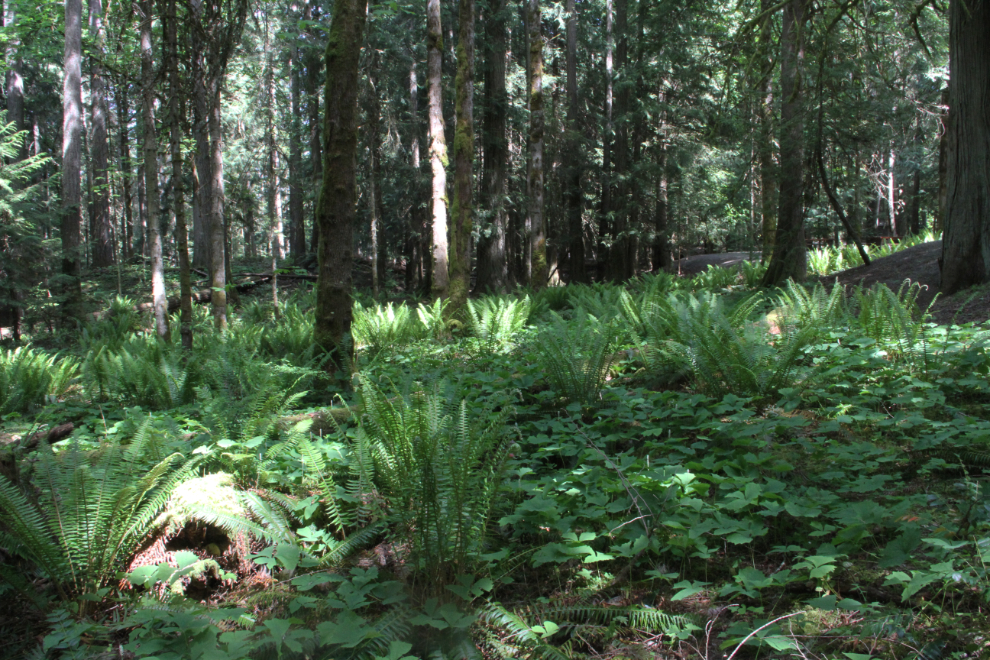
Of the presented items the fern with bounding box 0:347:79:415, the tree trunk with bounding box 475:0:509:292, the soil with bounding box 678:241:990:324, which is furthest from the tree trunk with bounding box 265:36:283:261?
the soil with bounding box 678:241:990:324

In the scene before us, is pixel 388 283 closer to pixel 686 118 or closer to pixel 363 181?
pixel 363 181

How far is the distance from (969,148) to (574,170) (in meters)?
13.5

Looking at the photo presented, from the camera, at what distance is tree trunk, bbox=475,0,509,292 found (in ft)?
49.9

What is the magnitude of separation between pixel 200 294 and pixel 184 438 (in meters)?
13.3

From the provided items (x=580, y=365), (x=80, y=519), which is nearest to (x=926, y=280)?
(x=580, y=365)

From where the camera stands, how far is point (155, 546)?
2.34m

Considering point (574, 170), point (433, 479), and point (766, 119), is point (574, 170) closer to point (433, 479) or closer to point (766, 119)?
point (766, 119)

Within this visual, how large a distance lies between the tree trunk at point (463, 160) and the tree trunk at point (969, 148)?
5.79 metres

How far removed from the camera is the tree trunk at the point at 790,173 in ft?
27.4

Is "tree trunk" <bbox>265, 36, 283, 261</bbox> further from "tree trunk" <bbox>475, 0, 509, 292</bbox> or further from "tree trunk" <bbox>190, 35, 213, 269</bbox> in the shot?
"tree trunk" <bbox>475, 0, 509, 292</bbox>

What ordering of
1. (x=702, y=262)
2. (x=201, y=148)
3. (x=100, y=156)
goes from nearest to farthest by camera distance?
(x=201, y=148) < (x=100, y=156) < (x=702, y=262)

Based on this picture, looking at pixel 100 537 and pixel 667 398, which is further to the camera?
pixel 667 398

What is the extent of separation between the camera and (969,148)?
238 inches

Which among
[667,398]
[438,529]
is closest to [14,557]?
[438,529]
